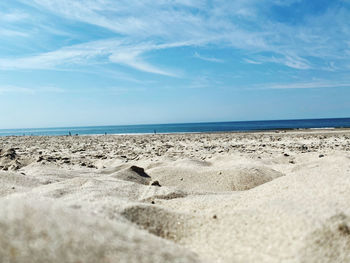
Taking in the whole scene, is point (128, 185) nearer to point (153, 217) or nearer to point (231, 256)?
point (153, 217)

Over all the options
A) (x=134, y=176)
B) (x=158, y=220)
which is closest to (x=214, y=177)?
(x=134, y=176)

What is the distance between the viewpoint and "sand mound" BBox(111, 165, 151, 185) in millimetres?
4555

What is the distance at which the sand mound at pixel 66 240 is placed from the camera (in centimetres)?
102

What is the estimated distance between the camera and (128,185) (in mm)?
3381

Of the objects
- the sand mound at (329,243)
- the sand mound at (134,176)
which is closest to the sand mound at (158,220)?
the sand mound at (329,243)

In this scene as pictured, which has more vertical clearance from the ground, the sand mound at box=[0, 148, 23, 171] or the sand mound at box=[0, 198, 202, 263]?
the sand mound at box=[0, 198, 202, 263]

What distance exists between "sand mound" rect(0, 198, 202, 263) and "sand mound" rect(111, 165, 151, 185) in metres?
3.28

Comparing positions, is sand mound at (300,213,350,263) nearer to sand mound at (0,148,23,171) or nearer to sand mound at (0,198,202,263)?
sand mound at (0,198,202,263)

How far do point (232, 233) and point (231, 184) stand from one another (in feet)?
8.75

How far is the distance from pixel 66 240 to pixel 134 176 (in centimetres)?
369

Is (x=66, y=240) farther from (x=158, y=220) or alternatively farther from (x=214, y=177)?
(x=214, y=177)

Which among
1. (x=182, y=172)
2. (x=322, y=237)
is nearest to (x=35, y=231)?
(x=322, y=237)

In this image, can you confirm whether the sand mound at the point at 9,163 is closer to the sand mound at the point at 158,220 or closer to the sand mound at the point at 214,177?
the sand mound at the point at 214,177

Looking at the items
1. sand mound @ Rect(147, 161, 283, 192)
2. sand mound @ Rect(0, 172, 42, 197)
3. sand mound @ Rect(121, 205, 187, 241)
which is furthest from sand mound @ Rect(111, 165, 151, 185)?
sand mound @ Rect(121, 205, 187, 241)
